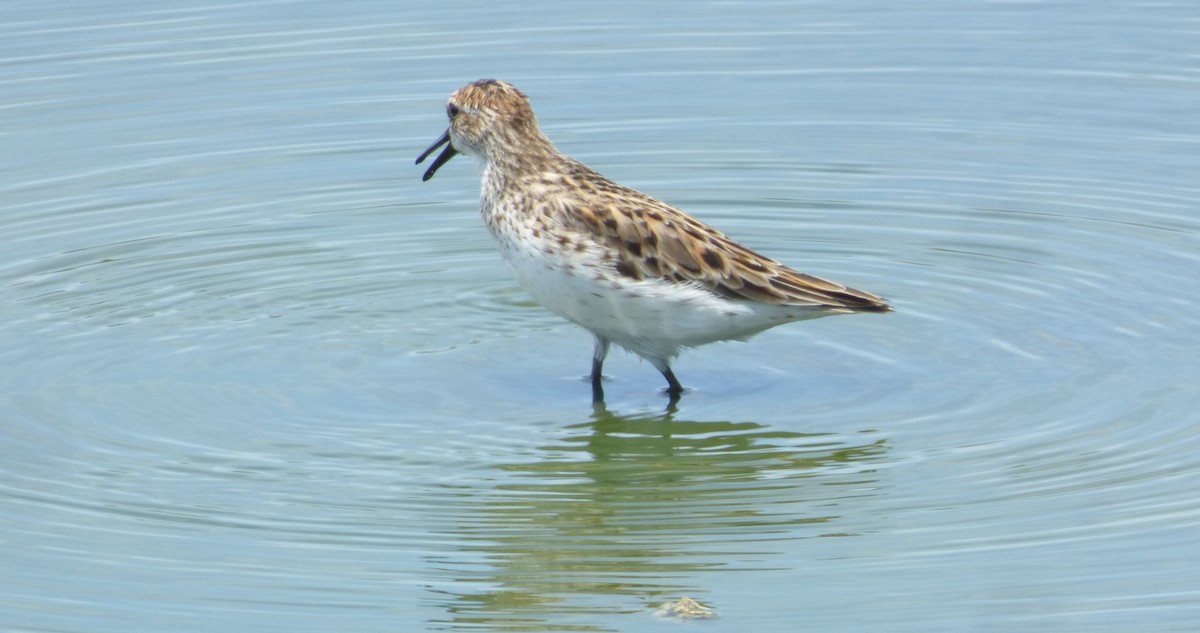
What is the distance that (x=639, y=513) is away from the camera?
9742mm

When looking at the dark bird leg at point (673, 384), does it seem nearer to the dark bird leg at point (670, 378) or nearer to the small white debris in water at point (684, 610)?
the dark bird leg at point (670, 378)

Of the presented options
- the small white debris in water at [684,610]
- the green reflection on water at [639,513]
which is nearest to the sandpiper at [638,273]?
the green reflection on water at [639,513]

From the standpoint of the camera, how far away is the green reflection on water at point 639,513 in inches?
339

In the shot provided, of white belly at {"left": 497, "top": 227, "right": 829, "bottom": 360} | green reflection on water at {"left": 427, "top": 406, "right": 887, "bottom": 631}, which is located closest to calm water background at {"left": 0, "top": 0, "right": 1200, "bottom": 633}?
green reflection on water at {"left": 427, "top": 406, "right": 887, "bottom": 631}

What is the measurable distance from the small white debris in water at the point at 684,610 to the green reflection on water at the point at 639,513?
10 centimetres

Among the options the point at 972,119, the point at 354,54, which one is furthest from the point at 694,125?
the point at 354,54

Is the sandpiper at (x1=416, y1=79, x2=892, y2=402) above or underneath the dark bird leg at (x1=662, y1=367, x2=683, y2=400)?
above

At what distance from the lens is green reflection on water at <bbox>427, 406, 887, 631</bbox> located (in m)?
8.61

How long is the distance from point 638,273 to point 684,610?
294 cm

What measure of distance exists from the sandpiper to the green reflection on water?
20.7 inches

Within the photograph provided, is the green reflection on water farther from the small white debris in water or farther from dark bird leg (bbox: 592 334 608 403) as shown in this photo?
dark bird leg (bbox: 592 334 608 403)

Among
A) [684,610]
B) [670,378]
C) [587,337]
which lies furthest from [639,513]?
[587,337]

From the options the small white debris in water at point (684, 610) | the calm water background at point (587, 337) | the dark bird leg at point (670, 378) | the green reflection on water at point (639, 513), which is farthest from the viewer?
the dark bird leg at point (670, 378)

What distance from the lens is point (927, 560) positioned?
883cm
